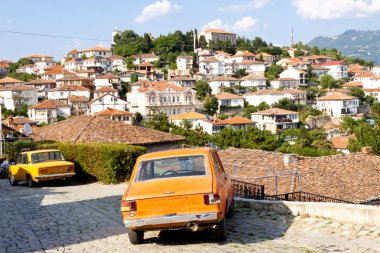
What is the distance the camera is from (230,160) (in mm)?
29188

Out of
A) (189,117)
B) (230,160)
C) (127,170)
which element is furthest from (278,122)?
(127,170)

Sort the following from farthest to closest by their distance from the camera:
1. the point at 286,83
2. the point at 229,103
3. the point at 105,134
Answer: the point at 286,83
the point at 229,103
the point at 105,134

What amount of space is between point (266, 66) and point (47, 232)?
15923cm

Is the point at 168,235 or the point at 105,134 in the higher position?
the point at 105,134

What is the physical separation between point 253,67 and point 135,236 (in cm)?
15262

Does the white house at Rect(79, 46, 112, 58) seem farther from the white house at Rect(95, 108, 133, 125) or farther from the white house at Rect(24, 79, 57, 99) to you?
the white house at Rect(95, 108, 133, 125)

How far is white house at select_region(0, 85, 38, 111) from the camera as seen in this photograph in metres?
115

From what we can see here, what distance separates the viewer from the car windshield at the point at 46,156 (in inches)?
698

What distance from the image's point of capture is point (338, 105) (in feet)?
387

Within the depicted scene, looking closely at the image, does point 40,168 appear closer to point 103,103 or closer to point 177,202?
point 177,202

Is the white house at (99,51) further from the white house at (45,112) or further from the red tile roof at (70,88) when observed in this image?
the white house at (45,112)

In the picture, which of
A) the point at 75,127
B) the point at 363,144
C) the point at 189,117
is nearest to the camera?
the point at 75,127

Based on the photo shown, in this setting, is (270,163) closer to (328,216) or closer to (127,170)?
(127,170)

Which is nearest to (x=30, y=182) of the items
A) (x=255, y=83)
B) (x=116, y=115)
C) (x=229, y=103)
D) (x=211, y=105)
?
(x=116, y=115)
